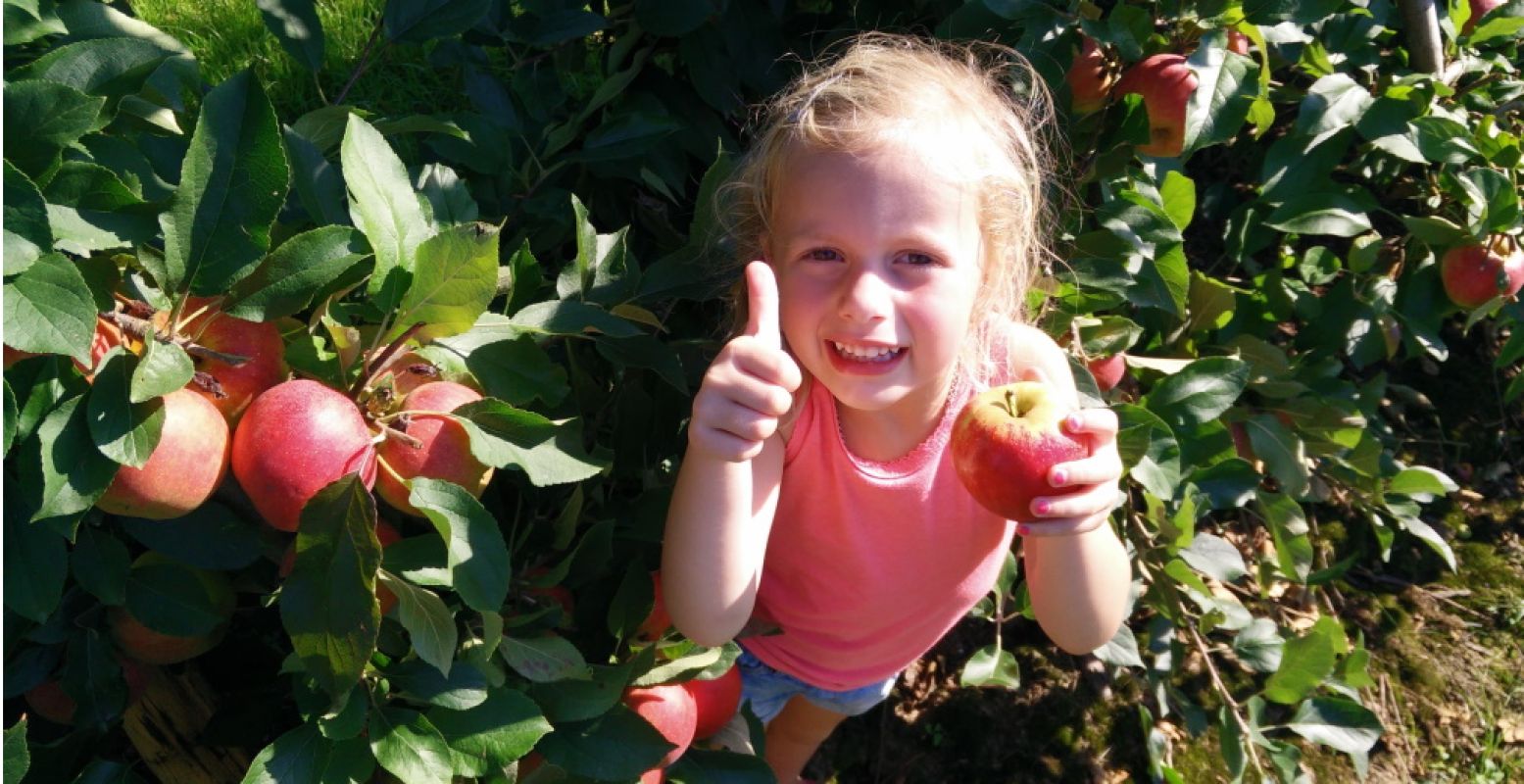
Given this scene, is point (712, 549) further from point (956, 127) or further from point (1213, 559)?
point (1213, 559)

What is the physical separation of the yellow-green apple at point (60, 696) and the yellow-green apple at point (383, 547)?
10.2 inches

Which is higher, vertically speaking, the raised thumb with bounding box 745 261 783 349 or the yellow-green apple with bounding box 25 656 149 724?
the raised thumb with bounding box 745 261 783 349

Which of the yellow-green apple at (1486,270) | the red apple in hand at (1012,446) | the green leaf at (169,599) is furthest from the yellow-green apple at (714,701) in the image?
the yellow-green apple at (1486,270)

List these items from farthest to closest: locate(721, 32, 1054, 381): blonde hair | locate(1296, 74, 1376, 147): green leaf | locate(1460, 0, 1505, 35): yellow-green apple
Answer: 1. locate(1460, 0, 1505, 35): yellow-green apple
2. locate(1296, 74, 1376, 147): green leaf
3. locate(721, 32, 1054, 381): blonde hair

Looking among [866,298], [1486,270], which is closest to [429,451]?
[866,298]

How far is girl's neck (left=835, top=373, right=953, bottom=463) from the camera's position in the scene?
4.26 feet

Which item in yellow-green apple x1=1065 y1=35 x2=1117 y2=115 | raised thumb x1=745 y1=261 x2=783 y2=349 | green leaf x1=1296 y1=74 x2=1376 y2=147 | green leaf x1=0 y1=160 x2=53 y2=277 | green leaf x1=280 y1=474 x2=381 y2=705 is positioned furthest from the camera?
green leaf x1=1296 y1=74 x2=1376 y2=147

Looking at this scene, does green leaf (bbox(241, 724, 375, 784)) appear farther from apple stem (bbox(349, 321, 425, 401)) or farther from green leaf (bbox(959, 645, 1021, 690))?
green leaf (bbox(959, 645, 1021, 690))

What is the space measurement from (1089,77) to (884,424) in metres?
0.51

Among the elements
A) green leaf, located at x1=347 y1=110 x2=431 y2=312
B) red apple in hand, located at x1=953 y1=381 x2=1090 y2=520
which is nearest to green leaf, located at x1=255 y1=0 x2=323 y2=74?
green leaf, located at x1=347 y1=110 x2=431 y2=312

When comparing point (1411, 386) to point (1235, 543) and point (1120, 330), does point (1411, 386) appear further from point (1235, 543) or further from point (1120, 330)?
point (1120, 330)

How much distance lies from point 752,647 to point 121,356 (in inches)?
35.6

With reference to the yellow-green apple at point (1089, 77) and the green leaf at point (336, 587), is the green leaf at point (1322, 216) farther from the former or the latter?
the green leaf at point (336, 587)

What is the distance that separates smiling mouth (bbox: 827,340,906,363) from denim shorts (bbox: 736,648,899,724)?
0.58m
